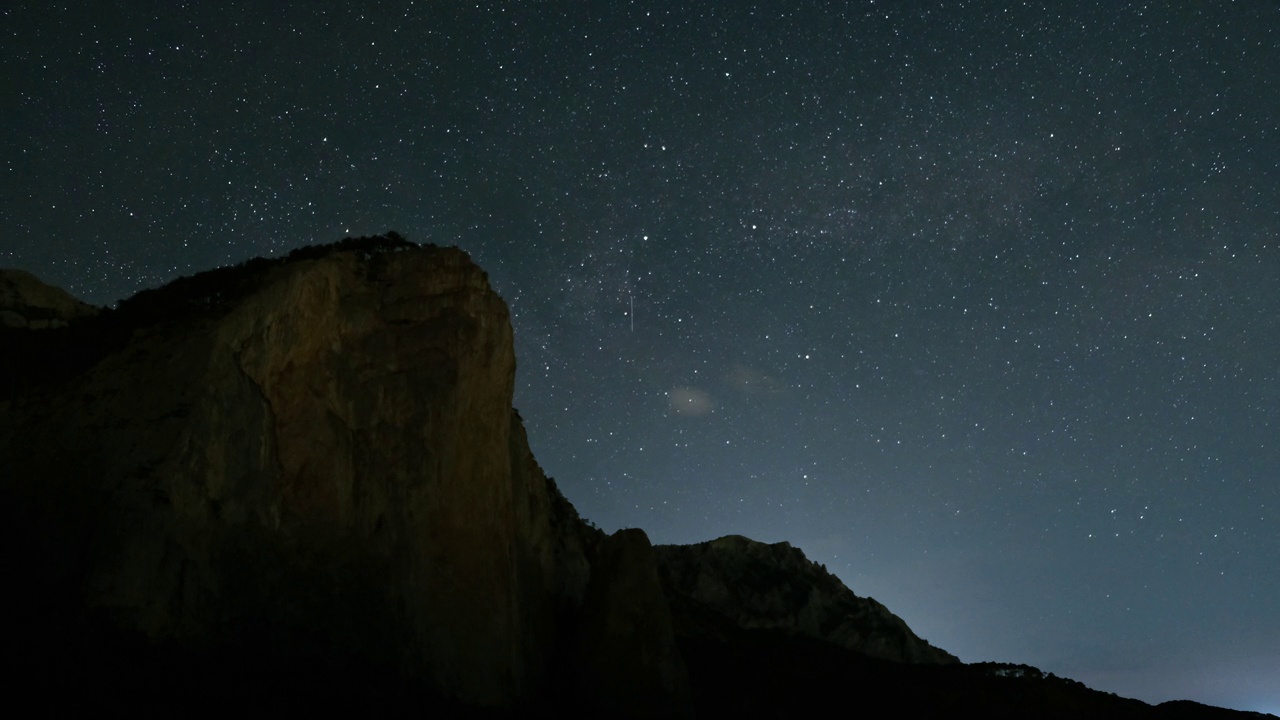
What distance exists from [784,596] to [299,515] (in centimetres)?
6392

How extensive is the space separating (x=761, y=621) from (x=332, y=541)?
59219 millimetres

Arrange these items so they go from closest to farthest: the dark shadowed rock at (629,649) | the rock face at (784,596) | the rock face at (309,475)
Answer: the rock face at (309,475) < the dark shadowed rock at (629,649) < the rock face at (784,596)

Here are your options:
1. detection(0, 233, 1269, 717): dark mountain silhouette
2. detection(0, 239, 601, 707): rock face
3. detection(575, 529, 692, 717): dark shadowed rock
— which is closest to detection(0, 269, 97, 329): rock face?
detection(0, 233, 1269, 717): dark mountain silhouette

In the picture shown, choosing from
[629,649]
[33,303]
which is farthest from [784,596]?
[33,303]

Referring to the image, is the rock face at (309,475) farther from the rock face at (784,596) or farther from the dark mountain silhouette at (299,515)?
the rock face at (784,596)

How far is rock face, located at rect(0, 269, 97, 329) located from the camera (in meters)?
34.1

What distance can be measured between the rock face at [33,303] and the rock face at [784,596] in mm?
48802

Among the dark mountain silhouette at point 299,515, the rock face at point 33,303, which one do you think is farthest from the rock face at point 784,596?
the rock face at point 33,303

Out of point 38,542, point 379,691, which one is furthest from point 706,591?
point 38,542

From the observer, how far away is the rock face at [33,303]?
3406 centimetres

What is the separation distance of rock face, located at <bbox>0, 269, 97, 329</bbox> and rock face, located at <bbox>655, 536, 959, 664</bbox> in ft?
160

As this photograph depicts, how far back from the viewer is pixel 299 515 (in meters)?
23.2

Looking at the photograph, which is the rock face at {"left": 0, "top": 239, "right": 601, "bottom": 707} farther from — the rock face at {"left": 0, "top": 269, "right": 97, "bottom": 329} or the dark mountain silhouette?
the rock face at {"left": 0, "top": 269, "right": 97, "bottom": 329}

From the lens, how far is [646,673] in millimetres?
30812
